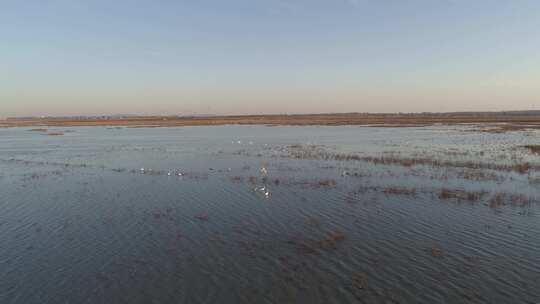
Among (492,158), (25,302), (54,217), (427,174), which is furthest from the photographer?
(492,158)

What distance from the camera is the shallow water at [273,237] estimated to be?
843cm

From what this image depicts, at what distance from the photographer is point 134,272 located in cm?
937

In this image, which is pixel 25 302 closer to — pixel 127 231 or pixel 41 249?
pixel 41 249

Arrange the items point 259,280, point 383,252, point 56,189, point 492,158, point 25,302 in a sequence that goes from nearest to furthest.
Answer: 1. point 25,302
2. point 259,280
3. point 383,252
4. point 56,189
5. point 492,158

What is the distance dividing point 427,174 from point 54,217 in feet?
72.4

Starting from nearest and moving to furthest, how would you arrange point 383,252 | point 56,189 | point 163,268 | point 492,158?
point 163,268, point 383,252, point 56,189, point 492,158

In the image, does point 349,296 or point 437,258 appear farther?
point 437,258

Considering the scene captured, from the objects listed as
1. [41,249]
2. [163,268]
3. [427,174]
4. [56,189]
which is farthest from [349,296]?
[56,189]

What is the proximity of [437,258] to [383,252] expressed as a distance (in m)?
1.56

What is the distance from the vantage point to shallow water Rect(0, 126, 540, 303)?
8.43 metres

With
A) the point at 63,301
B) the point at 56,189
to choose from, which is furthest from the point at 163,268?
the point at 56,189

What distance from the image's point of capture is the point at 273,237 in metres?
11.9

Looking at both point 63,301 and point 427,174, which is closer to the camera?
point 63,301

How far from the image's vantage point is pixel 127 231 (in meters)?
12.7
